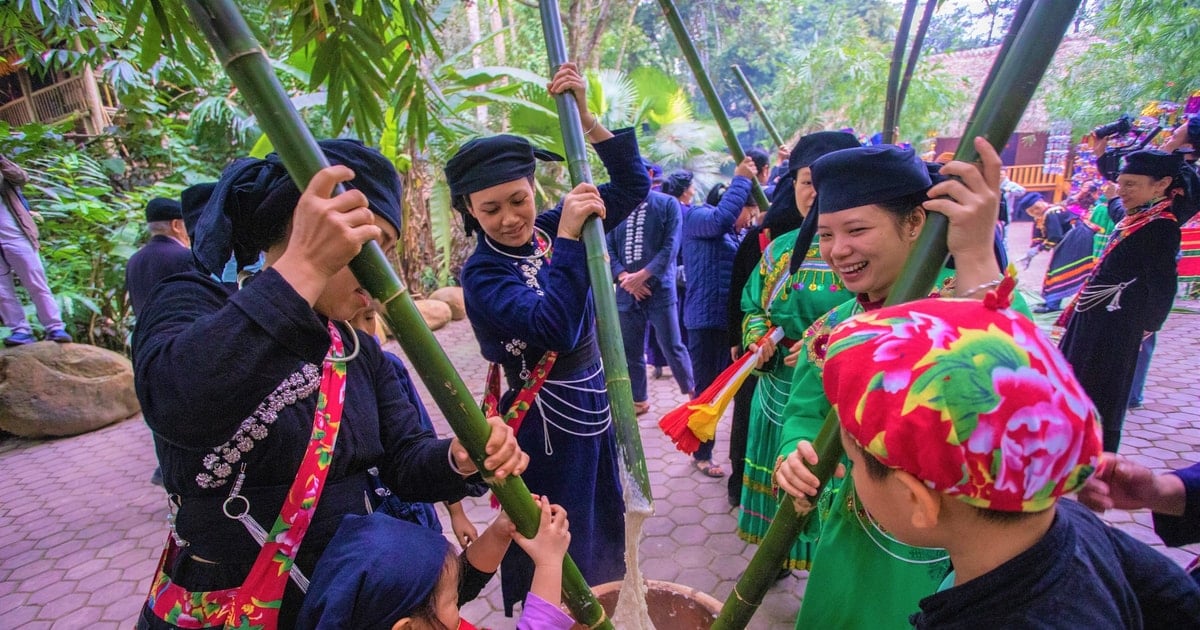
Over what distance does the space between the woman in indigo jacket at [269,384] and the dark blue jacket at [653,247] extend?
141 inches

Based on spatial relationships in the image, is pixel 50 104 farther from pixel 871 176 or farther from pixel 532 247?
pixel 871 176

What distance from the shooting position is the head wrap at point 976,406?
74 centimetres

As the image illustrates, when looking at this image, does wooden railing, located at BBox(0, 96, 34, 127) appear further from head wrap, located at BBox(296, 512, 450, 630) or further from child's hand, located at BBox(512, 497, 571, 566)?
child's hand, located at BBox(512, 497, 571, 566)

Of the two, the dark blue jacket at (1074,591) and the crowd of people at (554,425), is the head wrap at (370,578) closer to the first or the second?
the crowd of people at (554,425)

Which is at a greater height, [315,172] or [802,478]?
[315,172]

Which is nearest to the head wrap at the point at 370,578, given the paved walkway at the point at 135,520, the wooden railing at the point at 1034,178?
the paved walkway at the point at 135,520

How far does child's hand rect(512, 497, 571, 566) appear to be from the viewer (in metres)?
1.26

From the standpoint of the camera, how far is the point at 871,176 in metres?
1.67

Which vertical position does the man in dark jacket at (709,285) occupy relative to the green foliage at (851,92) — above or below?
below

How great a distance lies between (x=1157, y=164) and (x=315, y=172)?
16.5 ft

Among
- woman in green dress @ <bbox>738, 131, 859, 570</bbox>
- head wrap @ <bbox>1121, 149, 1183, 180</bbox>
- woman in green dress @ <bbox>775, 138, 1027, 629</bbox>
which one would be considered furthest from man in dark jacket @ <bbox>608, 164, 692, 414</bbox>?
head wrap @ <bbox>1121, 149, 1183, 180</bbox>

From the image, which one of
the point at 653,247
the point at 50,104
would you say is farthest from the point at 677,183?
the point at 50,104

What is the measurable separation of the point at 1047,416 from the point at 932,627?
43cm

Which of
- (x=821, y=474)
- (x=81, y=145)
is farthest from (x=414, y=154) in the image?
(x=821, y=474)
